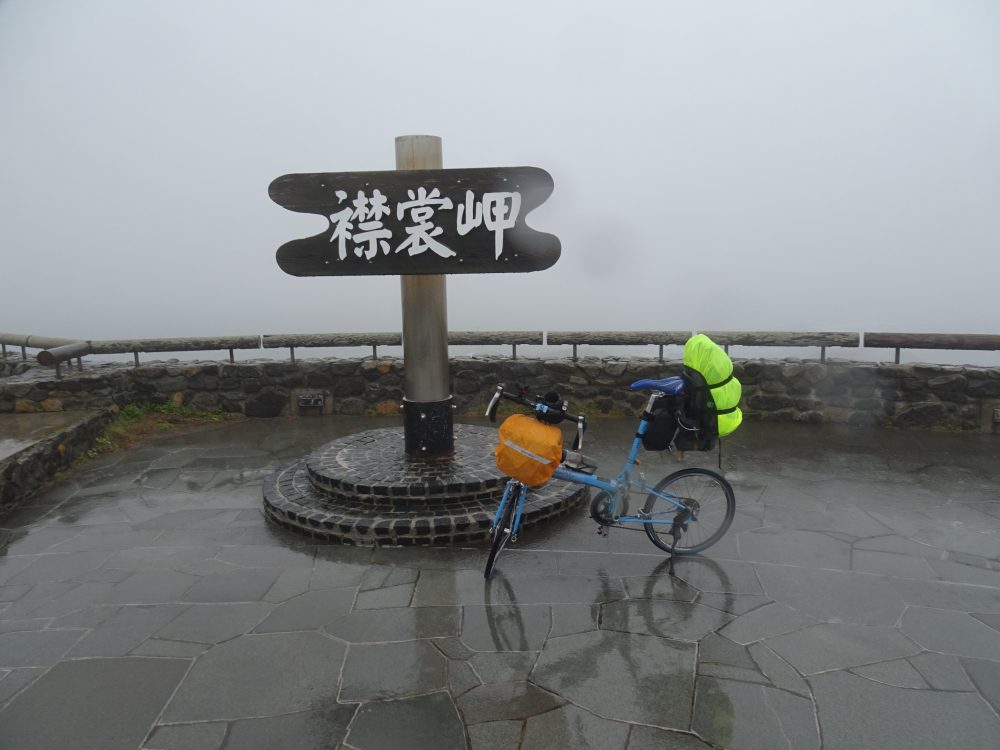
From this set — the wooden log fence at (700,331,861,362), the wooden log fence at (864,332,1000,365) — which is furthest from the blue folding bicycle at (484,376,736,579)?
the wooden log fence at (864,332,1000,365)

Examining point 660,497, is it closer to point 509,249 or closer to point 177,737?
point 509,249

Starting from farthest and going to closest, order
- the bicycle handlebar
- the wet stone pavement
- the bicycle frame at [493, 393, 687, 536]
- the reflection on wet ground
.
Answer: the reflection on wet ground < the bicycle frame at [493, 393, 687, 536] < the bicycle handlebar < the wet stone pavement

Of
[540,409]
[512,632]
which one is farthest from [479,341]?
[512,632]

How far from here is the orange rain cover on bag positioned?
13.5 feet

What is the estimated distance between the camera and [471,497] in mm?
5633

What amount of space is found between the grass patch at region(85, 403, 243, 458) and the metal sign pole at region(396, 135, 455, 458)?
4.01m

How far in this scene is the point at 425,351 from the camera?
6.06 meters

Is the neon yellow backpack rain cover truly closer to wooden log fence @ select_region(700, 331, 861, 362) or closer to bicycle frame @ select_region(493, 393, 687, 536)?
bicycle frame @ select_region(493, 393, 687, 536)

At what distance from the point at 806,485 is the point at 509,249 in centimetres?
359

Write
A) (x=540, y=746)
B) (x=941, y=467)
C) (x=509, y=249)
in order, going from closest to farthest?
(x=540, y=746) < (x=509, y=249) < (x=941, y=467)

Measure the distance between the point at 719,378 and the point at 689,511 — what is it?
3.30 ft

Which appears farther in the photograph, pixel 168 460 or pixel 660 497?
pixel 168 460

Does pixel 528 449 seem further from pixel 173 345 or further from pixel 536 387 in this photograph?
pixel 173 345

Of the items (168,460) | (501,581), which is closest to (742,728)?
(501,581)
